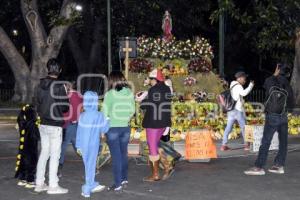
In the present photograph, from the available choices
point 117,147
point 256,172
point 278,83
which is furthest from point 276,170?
point 117,147

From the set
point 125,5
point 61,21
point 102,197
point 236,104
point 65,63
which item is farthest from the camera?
point 65,63

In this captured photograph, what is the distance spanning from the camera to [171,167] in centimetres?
976

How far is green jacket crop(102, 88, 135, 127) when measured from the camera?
28.0 feet

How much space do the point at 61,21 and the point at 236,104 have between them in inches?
566

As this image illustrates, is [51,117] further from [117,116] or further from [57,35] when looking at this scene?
[57,35]

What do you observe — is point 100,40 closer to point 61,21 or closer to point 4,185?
point 61,21

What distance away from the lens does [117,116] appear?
8.56 metres

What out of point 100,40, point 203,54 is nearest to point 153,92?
point 203,54

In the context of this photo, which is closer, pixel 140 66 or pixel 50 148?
pixel 50 148

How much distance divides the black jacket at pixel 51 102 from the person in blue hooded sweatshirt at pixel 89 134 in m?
0.31

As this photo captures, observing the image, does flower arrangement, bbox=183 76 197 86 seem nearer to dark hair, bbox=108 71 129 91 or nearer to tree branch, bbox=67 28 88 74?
dark hair, bbox=108 71 129 91

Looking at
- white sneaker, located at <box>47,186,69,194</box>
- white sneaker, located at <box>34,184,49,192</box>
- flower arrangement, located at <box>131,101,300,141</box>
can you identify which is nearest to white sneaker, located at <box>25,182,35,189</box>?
white sneaker, located at <box>34,184,49,192</box>

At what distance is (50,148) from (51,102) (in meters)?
0.67

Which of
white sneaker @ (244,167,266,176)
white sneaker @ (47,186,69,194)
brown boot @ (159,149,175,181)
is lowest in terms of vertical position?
white sneaker @ (47,186,69,194)
